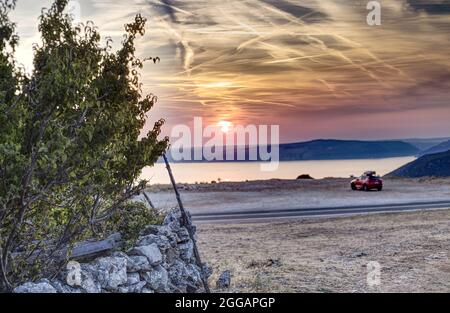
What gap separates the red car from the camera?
34.6 metres

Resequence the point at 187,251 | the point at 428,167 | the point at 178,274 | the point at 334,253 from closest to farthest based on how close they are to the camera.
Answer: the point at 178,274, the point at 187,251, the point at 334,253, the point at 428,167

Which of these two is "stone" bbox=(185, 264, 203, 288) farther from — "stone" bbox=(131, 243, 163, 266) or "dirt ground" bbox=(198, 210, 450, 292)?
"stone" bbox=(131, 243, 163, 266)


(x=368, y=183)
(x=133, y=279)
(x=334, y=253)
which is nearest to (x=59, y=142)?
(x=133, y=279)

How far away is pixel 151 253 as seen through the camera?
8.96 metres

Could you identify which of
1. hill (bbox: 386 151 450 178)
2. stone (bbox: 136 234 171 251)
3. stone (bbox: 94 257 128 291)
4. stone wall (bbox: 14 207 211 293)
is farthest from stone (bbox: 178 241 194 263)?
hill (bbox: 386 151 450 178)

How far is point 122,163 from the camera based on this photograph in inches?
338

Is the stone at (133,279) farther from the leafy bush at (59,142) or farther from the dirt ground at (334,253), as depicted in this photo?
the dirt ground at (334,253)

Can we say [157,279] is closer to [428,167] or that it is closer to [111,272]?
[111,272]

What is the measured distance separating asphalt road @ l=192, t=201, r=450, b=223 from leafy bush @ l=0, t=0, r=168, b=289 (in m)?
14.3

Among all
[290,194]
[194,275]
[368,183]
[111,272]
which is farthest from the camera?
[368,183]

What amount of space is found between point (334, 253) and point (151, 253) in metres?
7.52

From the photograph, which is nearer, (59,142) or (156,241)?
(59,142)

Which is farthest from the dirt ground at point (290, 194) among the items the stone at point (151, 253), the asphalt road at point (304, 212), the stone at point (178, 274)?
the stone at point (151, 253)

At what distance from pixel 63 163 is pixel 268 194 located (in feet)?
89.1
